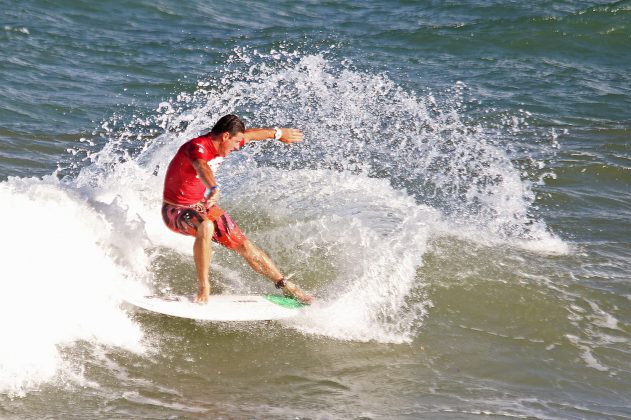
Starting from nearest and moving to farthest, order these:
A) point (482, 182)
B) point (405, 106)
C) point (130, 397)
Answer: point (130, 397) < point (482, 182) < point (405, 106)

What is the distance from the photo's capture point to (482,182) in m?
11.4

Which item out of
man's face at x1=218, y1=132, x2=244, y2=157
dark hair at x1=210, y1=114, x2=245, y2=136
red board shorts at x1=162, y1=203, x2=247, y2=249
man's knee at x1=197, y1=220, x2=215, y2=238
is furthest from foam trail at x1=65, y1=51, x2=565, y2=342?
dark hair at x1=210, y1=114, x2=245, y2=136

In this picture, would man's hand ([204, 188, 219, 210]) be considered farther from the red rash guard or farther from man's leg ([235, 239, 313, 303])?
man's leg ([235, 239, 313, 303])

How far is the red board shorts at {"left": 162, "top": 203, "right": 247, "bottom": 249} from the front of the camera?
760cm

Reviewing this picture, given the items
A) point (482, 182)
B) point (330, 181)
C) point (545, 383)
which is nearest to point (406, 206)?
point (330, 181)

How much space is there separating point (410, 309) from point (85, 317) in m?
2.91

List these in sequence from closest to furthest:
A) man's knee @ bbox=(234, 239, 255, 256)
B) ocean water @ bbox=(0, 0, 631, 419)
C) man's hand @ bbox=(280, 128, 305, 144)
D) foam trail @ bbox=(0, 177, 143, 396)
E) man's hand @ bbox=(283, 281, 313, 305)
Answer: foam trail @ bbox=(0, 177, 143, 396)
ocean water @ bbox=(0, 0, 631, 419)
man's knee @ bbox=(234, 239, 255, 256)
man's hand @ bbox=(283, 281, 313, 305)
man's hand @ bbox=(280, 128, 305, 144)

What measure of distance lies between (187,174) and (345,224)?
Result: 2289 millimetres

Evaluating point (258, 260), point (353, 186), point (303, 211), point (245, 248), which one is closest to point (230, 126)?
point (245, 248)

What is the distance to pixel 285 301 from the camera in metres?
7.95

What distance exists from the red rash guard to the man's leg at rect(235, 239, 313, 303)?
0.61 meters

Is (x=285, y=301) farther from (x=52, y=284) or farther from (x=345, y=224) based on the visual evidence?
(x=52, y=284)

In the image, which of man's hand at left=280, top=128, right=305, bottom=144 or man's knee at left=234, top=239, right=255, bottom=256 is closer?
man's knee at left=234, top=239, right=255, bottom=256

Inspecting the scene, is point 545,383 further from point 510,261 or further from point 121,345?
point 121,345
